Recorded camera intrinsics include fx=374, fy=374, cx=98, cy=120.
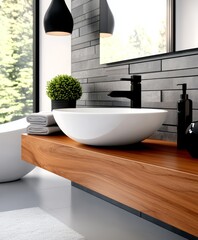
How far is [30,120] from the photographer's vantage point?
250 centimetres

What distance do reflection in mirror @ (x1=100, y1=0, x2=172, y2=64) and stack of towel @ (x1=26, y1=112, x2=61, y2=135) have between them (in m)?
0.64

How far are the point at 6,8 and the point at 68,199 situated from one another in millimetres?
2688

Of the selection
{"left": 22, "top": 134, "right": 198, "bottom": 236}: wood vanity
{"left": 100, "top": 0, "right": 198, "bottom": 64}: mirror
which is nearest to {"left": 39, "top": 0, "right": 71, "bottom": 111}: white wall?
{"left": 100, "top": 0, "right": 198, "bottom": 64}: mirror

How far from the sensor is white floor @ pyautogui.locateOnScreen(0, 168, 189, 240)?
2250 mm

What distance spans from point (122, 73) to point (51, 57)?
1858 mm

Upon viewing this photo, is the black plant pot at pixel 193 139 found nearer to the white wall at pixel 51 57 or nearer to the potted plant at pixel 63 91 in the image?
the potted plant at pixel 63 91

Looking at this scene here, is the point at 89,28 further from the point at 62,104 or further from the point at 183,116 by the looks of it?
the point at 183,116

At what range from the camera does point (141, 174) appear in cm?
142

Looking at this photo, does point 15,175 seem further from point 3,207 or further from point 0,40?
point 0,40

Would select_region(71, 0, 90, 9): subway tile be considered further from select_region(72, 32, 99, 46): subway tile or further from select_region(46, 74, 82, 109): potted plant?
select_region(46, 74, 82, 109): potted plant

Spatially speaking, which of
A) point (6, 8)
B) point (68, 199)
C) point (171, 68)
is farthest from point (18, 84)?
point (171, 68)

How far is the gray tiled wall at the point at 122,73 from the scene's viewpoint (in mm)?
2070

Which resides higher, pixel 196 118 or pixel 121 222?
pixel 196 118

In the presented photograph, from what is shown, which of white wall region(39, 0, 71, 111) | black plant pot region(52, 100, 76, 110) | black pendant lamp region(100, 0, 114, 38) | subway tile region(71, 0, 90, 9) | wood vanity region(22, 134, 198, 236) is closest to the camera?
wood vanity region(22, 134, 198, 236)
